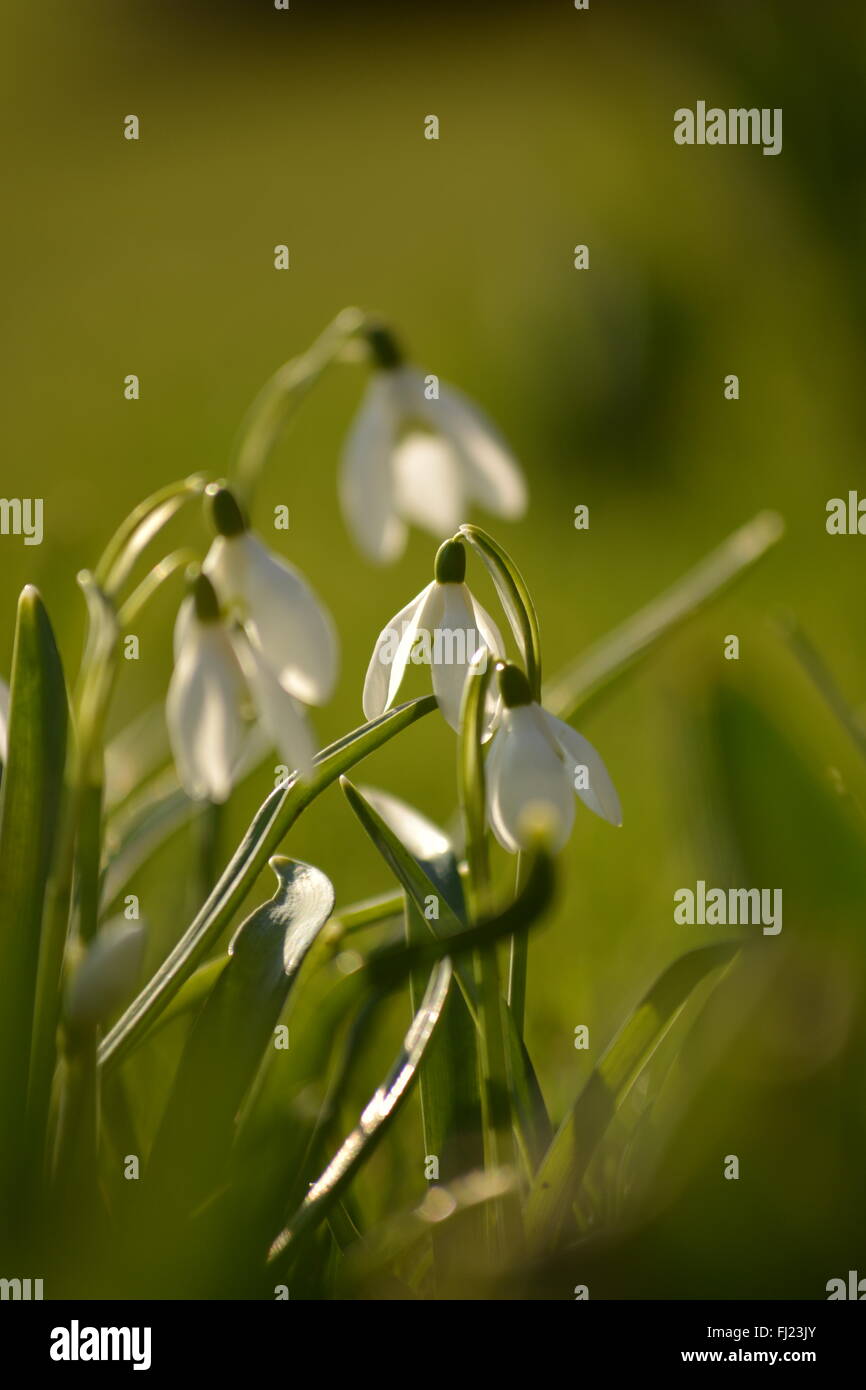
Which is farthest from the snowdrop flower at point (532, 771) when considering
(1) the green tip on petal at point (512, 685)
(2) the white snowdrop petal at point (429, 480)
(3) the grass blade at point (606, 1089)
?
(2) the white snowdrop petal at point (429, 480)

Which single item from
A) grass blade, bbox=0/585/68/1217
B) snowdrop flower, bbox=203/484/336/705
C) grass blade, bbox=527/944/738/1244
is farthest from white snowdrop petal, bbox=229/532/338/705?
grass blade, bbox=527/944/738/1244

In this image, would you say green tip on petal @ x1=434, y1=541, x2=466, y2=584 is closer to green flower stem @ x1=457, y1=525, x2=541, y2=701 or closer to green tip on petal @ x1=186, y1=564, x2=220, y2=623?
green flower stem @ x1=457, y1=525, x2=541, y2=701

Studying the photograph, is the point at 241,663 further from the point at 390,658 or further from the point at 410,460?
the point at 410,460

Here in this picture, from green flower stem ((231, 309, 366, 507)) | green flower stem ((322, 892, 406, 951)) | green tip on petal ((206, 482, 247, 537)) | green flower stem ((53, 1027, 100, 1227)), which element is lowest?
green flower stem ((53, 1027, 100, 1227))

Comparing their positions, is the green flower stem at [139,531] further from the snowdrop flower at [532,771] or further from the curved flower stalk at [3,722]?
the snowdrop flower at [532,771]

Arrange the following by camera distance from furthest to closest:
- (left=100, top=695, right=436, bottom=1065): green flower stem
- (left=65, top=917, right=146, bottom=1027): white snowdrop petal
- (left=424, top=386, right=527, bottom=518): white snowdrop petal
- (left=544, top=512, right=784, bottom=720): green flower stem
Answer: (left=544, top=512, right=784, bottom=720): green flower stem
(left=424, top=386, right=527, bottom=518): white snowdrop petal
(left=100, top=695, right=436, bottom=1065): green flower stem
(left=65, top=917, right=146, bottom=1027): white snowdrop petal

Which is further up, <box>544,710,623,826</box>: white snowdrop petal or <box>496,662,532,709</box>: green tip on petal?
<box>496,662,532,709</box>: green tip on petal

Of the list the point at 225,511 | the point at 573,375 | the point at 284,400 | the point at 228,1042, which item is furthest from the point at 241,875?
the point at 573,375
